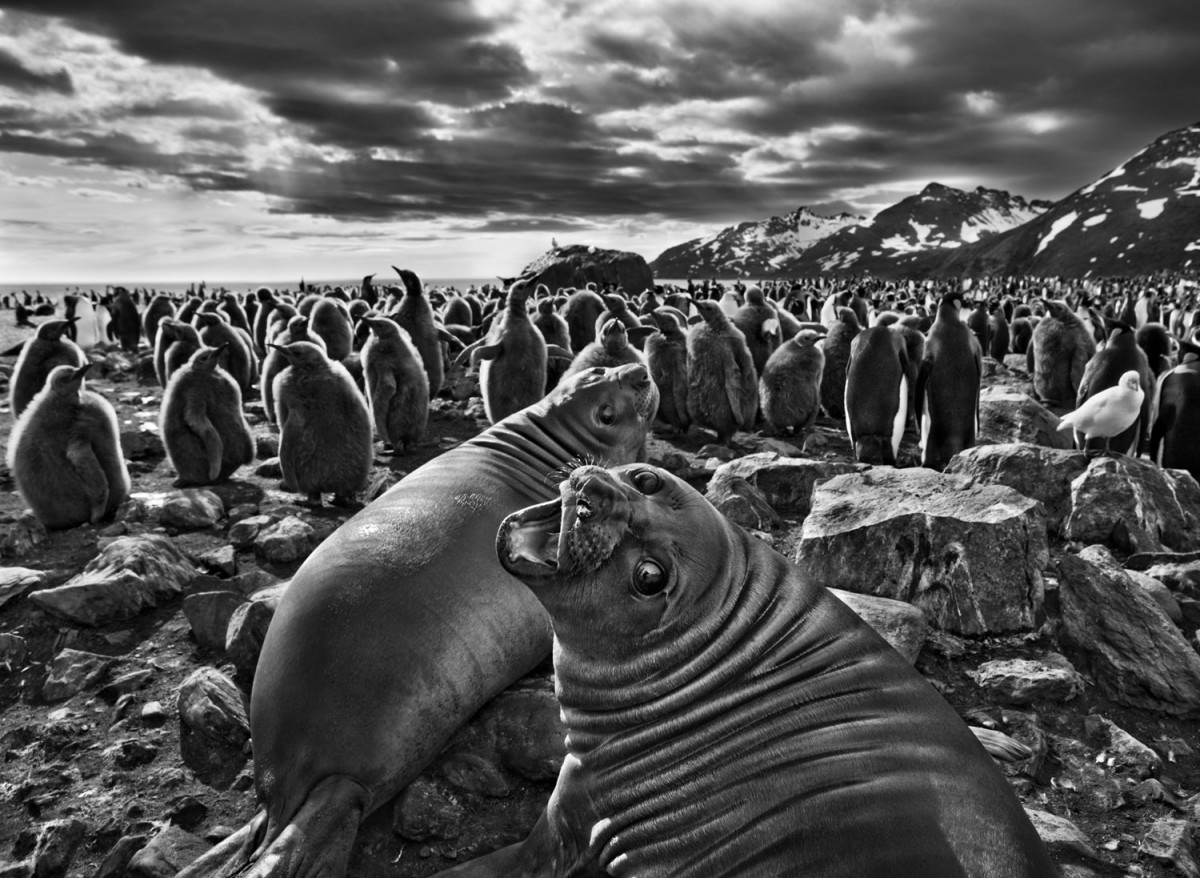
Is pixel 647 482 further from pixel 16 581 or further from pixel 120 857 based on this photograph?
pixel 16 581

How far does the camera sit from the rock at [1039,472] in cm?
566

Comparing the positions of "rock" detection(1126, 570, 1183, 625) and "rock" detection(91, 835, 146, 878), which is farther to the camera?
"rock" detection(1126, 570, 1183, 625)

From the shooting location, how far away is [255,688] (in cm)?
309

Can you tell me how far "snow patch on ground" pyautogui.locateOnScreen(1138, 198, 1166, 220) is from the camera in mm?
88500

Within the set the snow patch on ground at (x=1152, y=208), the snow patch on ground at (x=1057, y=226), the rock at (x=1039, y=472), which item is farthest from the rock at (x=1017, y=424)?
the snow patch on ground at (x=1152, y=208)

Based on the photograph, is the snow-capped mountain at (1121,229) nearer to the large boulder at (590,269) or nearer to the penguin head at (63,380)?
the large boulder at (590,269)

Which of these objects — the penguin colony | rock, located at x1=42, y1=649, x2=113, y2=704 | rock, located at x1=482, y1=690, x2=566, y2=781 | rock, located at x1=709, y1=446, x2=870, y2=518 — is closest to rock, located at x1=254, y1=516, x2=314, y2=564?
the penguin colony

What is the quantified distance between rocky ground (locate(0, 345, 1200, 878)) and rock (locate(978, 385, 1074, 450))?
2.88 m

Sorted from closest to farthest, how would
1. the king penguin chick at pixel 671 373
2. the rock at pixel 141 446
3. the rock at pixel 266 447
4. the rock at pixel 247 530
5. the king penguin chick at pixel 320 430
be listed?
the rock at pixel 247 530 < the king penguin chick at pixel 320 430 < the rock at pixel 141 446 < the rock at pixel 266 447 < the king penguin chick at pixel 671 373

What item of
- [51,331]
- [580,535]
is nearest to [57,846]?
[580,535]

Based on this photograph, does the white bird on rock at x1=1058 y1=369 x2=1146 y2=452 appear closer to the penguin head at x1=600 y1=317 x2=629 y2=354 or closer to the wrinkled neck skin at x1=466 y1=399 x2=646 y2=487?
the wrinkled neck skin at x1=466 y1=399 x2=646 y2=487

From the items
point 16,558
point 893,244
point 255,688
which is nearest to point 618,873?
point 255,688

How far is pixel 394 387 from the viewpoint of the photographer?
29.1ft

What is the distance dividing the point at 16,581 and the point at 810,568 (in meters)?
4.87
